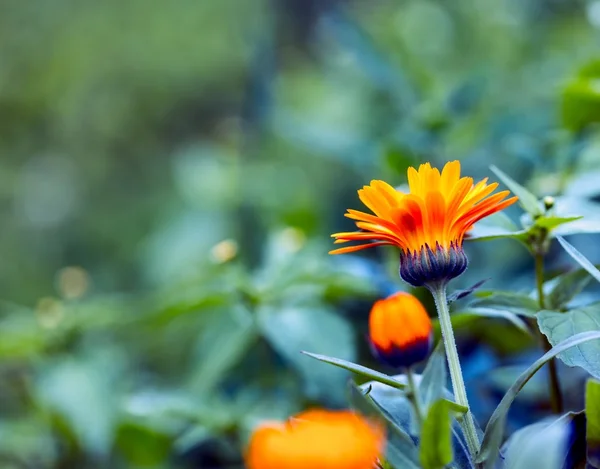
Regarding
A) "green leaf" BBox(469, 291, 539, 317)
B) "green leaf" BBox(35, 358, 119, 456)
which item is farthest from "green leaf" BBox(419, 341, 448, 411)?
"green leaf" BBox(35, 358, 119, 456)

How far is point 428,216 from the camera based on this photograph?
391mm

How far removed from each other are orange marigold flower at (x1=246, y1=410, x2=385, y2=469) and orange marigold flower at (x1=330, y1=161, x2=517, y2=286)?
0.35 feet

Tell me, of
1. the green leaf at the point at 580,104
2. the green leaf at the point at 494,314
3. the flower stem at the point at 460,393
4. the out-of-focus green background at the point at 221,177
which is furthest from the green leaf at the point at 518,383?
the green leaf at the point at 580,104

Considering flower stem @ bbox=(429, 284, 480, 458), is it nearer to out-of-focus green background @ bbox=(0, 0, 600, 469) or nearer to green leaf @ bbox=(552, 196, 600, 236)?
green leaf @ bbox=(552, 196, 600, 236)

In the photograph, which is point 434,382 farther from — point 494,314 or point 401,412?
point 494,314

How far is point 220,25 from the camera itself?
2227 mm

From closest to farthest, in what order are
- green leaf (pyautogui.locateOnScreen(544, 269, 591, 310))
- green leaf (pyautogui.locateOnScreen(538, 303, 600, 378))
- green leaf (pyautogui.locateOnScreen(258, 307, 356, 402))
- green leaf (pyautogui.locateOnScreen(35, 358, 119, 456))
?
green leaf (pyautogui.locateOnScreen(538, 303, 600, 378))
green leaf (pyautogui.locateOnScreen(544, 269, 591, 310))
green leaf (pyautogui.locateOnScreen(258, 307, 356, 402))
green leaf (pyautogui.locateOnScreen(35, 358, 119, 456))

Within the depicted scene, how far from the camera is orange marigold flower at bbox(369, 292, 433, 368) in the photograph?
35cm

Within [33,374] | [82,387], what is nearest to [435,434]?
[82,387]

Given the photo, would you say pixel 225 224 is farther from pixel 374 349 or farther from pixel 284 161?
pixel 374 349

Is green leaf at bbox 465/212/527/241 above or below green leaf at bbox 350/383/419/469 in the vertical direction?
above

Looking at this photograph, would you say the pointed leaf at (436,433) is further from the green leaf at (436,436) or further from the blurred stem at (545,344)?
the blurred stem at (545,344)

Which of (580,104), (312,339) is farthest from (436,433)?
(580,104)

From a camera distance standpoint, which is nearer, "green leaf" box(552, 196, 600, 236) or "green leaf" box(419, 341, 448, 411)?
"green leaf" box(419, 341, 448, 411)
